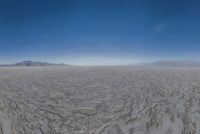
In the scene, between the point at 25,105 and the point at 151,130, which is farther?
the point at 25,105

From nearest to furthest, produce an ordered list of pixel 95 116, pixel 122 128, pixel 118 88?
pixel 122 128 < pixel 95 116 < pixel 118 88

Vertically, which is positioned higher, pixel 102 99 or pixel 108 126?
pixel 102 99

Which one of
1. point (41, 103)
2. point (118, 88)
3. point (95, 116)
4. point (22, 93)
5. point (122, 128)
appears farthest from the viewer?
point (118, 88)

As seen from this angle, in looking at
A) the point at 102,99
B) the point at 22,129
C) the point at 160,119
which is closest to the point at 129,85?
the point at 102,99

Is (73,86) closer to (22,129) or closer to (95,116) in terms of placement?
(95,116)

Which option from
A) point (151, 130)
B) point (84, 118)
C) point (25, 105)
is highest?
point (25, 105)

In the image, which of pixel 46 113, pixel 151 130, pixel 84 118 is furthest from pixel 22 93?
pixel 151 130

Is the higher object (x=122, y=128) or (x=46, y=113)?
(x=46, y=113)

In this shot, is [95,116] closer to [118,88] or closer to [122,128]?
[122,128]

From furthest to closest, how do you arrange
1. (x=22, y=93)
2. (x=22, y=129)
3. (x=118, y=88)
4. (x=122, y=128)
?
(x=118, y=88)
(x=22, y=93)
(x=122, y=128)
(x=22, y=129)
